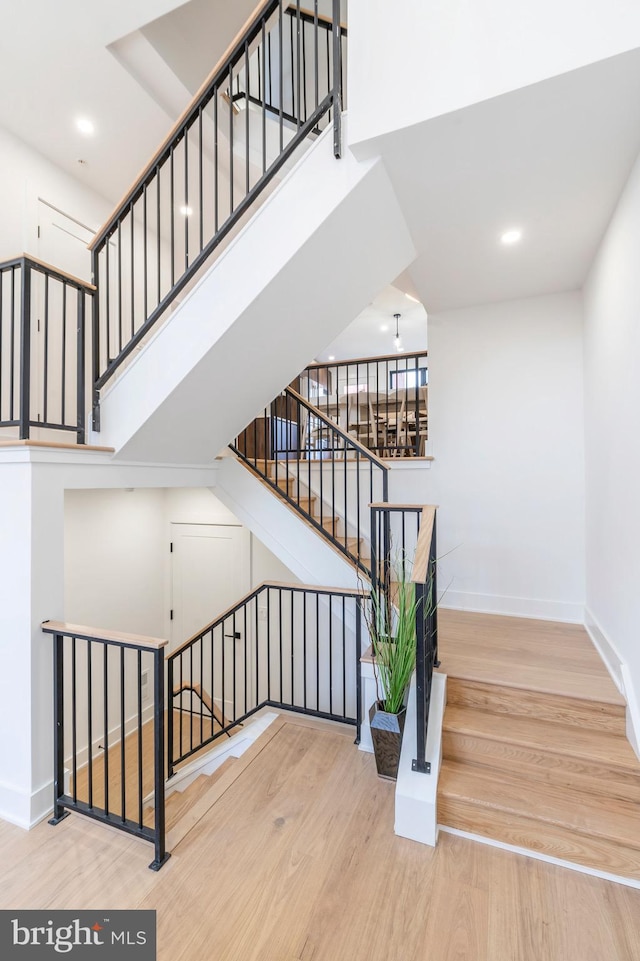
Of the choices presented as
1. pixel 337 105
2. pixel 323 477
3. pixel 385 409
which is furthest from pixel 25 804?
pixel 385 409

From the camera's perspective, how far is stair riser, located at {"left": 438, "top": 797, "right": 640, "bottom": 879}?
5.68 feet

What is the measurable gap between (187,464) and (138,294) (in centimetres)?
253

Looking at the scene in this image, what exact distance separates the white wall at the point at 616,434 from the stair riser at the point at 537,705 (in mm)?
265

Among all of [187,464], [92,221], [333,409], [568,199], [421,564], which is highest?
[92,221]

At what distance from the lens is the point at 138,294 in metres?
4.67

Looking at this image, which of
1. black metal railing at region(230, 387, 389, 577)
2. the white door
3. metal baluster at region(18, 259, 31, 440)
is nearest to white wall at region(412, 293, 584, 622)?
black metal railing at region(230, 387, 389, 577)

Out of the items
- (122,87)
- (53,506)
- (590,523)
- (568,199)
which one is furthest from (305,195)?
(590,523)

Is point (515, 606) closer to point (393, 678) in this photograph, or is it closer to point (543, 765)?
point (543, 765)

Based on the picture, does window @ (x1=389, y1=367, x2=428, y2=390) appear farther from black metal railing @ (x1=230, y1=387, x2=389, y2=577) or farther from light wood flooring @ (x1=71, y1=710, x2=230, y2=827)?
light wood flooring @ (x1=71, y1=710, x2=230, y2=827)

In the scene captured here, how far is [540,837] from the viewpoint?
184cm

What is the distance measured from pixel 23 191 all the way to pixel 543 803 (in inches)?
215

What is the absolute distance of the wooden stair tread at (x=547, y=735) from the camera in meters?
2.03

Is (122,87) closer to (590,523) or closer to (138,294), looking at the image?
(138,294)

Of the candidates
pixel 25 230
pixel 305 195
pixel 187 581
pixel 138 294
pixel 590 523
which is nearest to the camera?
pixel 305 195
